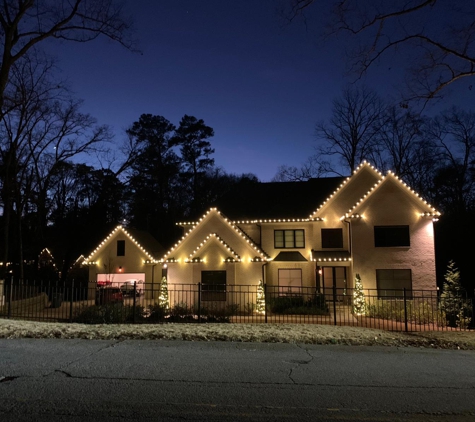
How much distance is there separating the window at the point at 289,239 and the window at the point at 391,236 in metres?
5.04

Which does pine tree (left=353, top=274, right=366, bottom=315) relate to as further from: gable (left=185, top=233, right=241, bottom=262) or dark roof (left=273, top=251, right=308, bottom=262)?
gable (left=185, top=233, right=241, bottom=262)

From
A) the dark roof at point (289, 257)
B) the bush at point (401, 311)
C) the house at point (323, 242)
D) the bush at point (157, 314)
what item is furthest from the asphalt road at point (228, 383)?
the dark roof at point (289, 257)

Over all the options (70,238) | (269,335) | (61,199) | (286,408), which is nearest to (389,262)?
(269,335)

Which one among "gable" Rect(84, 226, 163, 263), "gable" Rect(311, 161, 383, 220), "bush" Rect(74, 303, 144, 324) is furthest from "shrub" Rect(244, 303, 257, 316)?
"gable" Rect(84, 226, 163, 263)

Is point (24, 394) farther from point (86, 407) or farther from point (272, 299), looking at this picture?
point (272, 299)

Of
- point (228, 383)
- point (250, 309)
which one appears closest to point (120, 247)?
point (250, 309)

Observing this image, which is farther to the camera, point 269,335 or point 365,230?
point 365,230

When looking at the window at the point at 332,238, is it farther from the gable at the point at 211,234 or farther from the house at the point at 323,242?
the gable at the point at 211,234

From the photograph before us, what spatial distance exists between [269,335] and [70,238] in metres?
33.4

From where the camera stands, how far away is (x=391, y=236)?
75.4 feet

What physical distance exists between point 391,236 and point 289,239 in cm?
639

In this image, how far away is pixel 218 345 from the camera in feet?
32.4

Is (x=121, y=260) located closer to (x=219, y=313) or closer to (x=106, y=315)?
(x=219, y=313)

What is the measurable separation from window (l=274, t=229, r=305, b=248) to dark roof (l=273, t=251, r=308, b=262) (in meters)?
0.67
